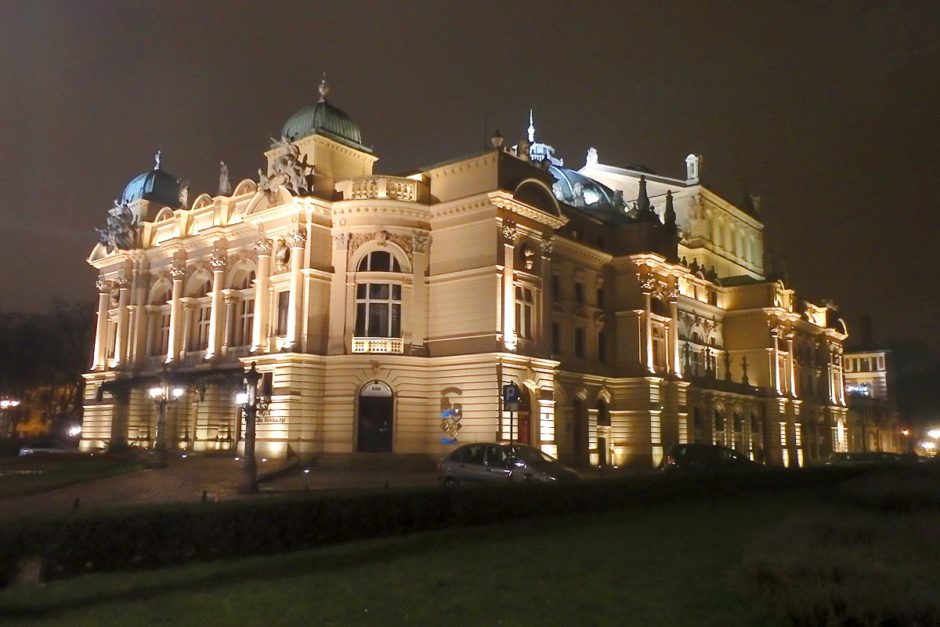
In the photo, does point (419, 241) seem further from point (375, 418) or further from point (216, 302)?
point (216, 302)

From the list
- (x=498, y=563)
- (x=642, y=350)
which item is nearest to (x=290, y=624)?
(x=498, y=563)

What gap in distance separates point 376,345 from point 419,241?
6394 millimetres

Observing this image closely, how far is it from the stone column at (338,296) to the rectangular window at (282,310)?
2844mm

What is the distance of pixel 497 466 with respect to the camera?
92.1 feet

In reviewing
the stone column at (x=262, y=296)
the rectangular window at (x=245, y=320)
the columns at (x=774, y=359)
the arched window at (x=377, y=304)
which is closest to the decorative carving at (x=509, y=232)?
the arched window at (x=377, y=304)

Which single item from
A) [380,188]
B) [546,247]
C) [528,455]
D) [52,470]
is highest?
[380,188]

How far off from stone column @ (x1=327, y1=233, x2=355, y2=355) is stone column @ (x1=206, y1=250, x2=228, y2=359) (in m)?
9.75

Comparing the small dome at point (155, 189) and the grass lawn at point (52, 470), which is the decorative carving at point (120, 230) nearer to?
the small dome at point (155, 189)

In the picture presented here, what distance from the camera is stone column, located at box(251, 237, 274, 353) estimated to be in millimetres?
45562

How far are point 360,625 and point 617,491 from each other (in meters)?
13.0

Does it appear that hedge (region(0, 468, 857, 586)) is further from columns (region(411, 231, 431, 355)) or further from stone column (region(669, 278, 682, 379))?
stone column (region(669, 278, 682, 379))

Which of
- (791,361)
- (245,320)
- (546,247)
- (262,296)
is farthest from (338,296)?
(791,361)

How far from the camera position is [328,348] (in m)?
44.3

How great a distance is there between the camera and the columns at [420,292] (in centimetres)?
4488
